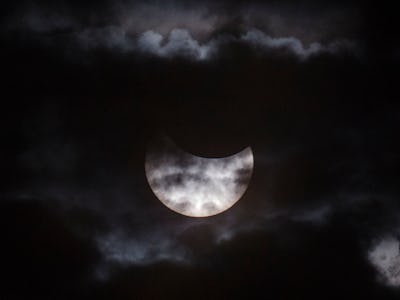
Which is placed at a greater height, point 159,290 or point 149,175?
point 149,175

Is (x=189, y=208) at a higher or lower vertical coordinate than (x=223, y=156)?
lower

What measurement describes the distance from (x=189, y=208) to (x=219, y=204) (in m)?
2.25

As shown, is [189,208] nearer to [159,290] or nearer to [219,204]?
[219,204]

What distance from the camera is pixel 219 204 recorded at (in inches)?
869

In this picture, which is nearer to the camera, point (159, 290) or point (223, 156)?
point (223, 156)

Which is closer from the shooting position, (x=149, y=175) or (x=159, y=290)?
(x=149, y=175)

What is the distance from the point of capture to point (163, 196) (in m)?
21.8

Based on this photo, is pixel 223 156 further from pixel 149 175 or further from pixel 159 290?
pixel 159 290

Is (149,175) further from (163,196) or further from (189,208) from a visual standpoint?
(189,208)

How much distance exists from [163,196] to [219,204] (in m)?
4.17

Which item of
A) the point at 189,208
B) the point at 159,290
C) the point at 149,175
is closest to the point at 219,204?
the point at 189,208

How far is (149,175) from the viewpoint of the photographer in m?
22.4

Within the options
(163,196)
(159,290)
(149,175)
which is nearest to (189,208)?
(163,196)

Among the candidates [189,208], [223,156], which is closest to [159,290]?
[189,208]
